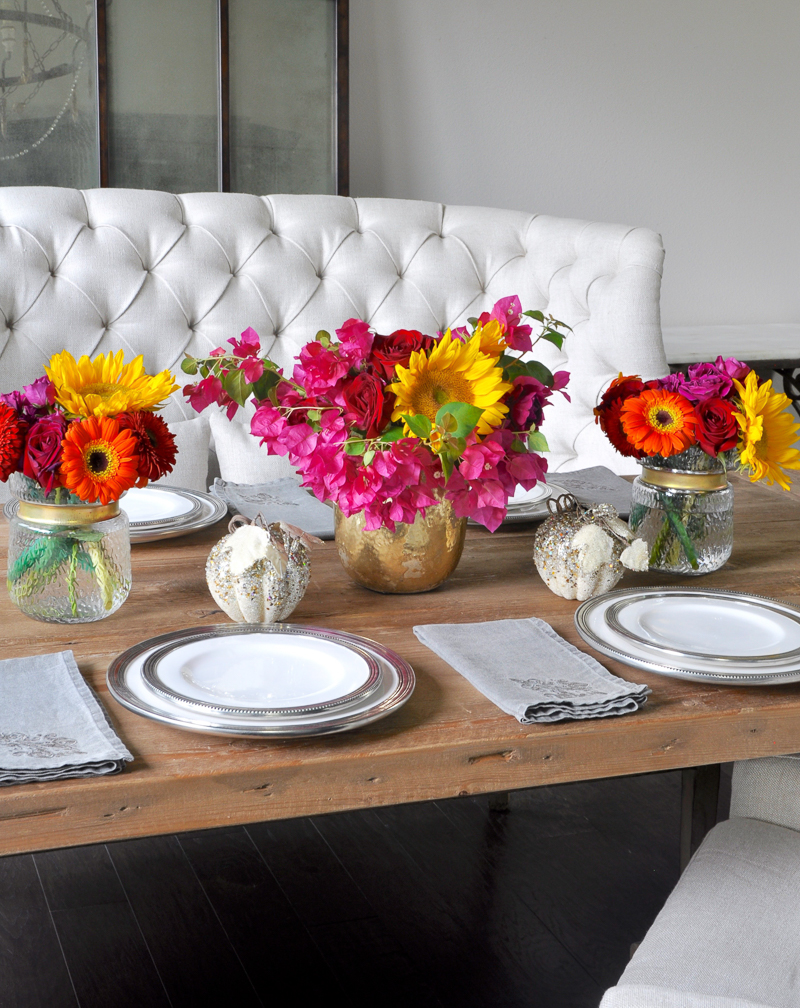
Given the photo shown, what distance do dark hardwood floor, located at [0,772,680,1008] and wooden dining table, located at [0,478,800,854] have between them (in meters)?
0.63

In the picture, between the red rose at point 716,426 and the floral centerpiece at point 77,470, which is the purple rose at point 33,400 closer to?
the floral centerpiece at point 77,470

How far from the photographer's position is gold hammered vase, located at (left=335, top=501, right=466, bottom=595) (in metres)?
1.11

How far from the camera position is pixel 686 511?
1.22 meters

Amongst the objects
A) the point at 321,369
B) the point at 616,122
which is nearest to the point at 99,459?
the point at 321,369

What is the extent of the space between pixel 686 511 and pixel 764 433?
137mm

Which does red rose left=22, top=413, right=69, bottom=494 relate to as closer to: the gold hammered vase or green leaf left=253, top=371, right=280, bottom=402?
green leaf left=253, top=371, right=280, bottom=402

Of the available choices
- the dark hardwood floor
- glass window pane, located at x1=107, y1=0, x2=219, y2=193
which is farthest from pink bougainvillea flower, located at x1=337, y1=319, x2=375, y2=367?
glass window pane, located at x1=107, y1=0, x2=219, y2=193

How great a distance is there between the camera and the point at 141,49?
284 cm

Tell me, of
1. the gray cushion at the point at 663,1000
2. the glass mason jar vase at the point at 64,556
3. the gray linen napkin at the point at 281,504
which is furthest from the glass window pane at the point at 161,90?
the gray cushion at the point at 663,1000

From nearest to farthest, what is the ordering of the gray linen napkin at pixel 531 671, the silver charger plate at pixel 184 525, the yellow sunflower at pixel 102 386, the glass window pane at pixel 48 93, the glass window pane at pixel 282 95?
1. the gray linen napkin at pixel 531 671
2. the yellow sunflower at pixel 102 386
3. the silver charger plate at pixel 184 525
4. the glass window pane at pixel 48 93
5. the glass window pane at pixel 282 95

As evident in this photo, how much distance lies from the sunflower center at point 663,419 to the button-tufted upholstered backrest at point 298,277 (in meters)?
1.24

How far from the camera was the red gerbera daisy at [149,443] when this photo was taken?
93 cm

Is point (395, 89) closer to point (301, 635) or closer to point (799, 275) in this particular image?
point (799, 275)

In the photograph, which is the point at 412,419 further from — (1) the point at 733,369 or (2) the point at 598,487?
(2) the point at 598,487
